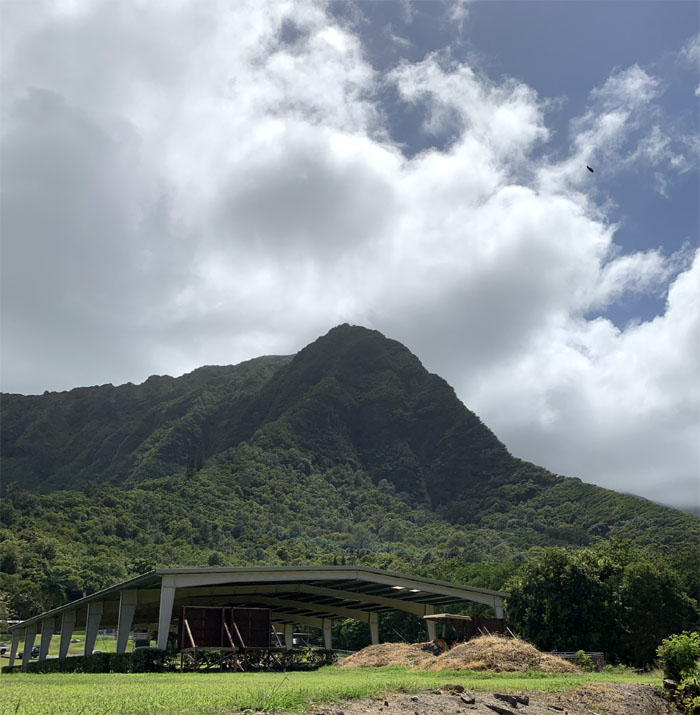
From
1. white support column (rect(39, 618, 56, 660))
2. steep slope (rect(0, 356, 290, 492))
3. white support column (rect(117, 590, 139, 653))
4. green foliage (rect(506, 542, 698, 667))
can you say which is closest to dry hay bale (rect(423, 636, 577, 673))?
white support column (rect(117, 590, 139, 653))

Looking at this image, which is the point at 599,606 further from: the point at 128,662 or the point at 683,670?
the point at 128,662

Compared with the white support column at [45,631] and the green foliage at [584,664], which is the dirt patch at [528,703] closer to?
the green foliage at [584,664]

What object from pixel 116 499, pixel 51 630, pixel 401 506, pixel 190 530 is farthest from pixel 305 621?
pixel 401 506

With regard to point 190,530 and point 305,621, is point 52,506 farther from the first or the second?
point 305,621

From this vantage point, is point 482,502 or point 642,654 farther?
point 482,502

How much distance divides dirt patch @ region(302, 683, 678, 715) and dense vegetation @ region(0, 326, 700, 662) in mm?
24593

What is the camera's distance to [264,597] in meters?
36.7

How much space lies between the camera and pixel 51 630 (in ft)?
136

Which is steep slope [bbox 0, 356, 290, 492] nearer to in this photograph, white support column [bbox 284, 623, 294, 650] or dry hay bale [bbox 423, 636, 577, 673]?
white support column [bbox 284, 623, 294, 650]

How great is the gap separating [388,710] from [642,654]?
31270 mm

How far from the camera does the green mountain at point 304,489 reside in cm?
8719

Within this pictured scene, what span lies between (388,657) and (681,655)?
12.0 metres

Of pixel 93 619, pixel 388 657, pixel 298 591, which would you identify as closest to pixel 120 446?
pixel 93 619

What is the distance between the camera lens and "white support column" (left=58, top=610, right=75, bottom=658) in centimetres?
3625
